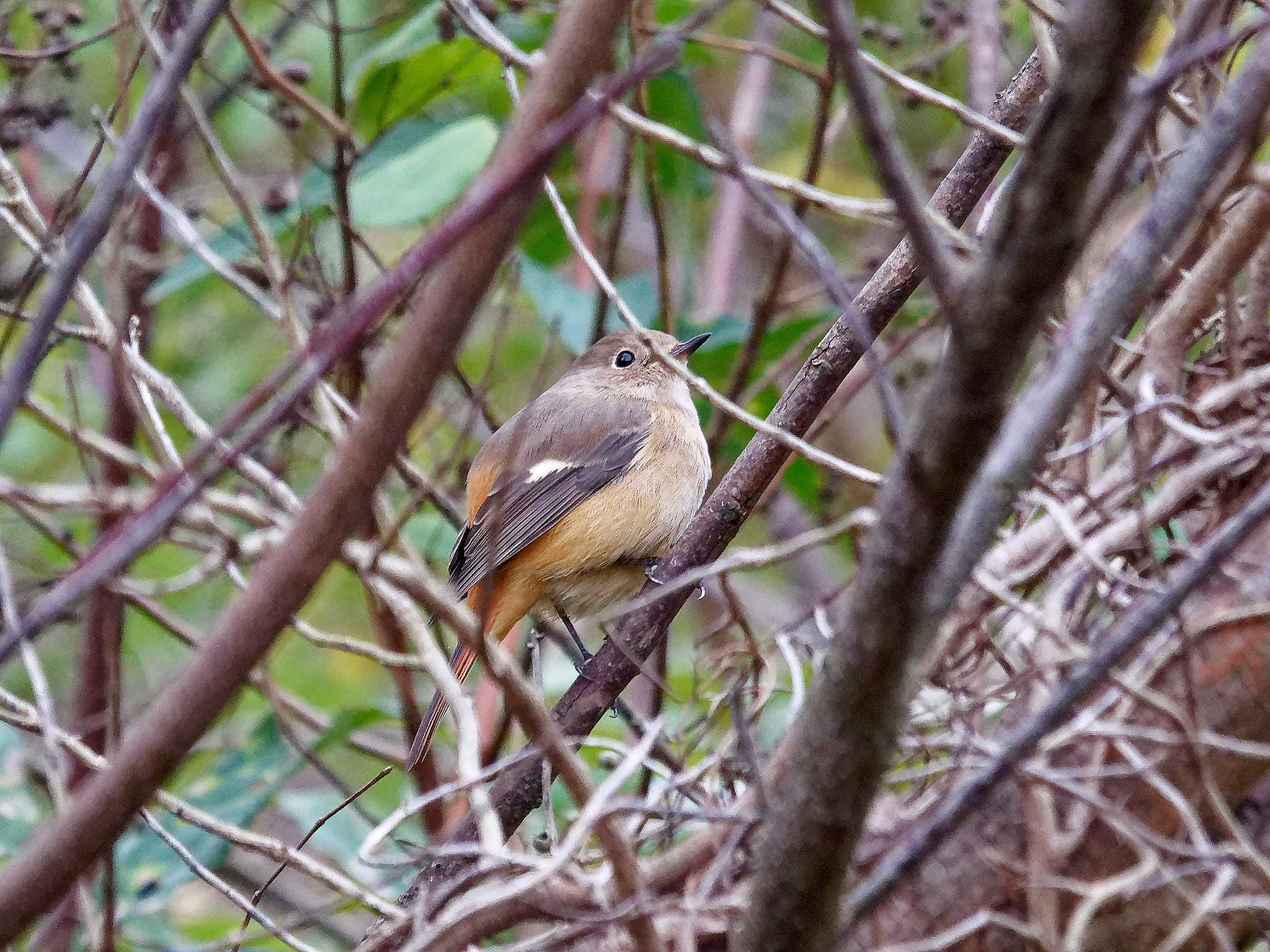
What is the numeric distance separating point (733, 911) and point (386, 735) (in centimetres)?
450

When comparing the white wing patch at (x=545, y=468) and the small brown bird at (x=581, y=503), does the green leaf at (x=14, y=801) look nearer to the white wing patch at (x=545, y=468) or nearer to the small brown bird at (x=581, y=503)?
the small brown bird at (x=581, y=503)

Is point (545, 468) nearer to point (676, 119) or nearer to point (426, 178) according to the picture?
point (426, 178)

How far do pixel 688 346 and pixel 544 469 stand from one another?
2.33 feet

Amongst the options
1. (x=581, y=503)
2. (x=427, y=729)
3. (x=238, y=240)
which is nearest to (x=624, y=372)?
(x=581, y=503)

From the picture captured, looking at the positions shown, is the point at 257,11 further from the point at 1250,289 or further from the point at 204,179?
the point at 1250,289

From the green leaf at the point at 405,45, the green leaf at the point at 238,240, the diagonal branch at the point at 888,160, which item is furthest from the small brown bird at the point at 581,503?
the diagonal branch at the point at 888,160

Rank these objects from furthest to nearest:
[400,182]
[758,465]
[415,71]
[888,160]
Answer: [415,71] → [400,182] → [758,465] → [888,160]

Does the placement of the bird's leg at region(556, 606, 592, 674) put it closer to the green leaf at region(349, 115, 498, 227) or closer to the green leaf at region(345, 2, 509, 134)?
the green leaf at region(349, 115, 498, 227)

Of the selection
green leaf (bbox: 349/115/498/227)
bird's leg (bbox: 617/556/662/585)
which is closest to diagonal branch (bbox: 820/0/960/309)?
green leaf (bbox: 349/115/498/227)

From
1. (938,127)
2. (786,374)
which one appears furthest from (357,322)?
(938,127)

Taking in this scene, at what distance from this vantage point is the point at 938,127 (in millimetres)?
7039

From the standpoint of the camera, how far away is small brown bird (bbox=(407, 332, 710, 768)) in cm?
453

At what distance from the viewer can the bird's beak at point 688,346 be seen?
14.9ft

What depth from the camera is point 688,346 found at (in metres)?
4.54
